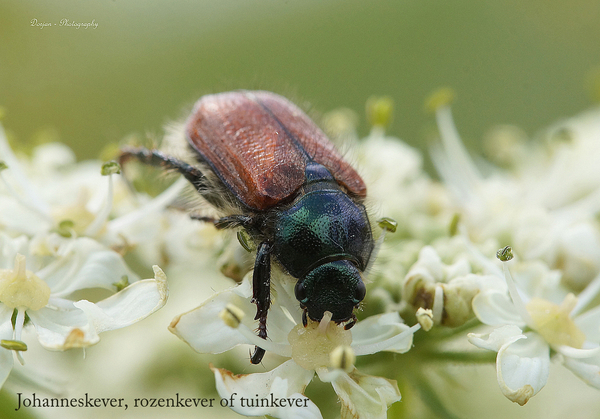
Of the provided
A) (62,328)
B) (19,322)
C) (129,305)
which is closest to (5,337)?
(19,322)

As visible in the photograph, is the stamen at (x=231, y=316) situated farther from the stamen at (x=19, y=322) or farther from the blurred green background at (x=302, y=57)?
the blurred green background at (x=302, y=57)

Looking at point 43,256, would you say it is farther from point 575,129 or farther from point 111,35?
point 111,35

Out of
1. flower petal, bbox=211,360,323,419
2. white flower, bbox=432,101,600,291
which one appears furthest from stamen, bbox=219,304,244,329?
white flower, bbox=432,101,600,291

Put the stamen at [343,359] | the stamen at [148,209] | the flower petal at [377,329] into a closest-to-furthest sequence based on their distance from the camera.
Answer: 1. the stamen at [343,359]
2. the flower petal at [377,329]
3. the stamen at [148,209]

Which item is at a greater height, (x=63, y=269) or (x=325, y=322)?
(x=63, y=269)

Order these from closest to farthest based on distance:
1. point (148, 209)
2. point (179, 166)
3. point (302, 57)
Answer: point (179, 166), point (148, 209), point (302, 57)

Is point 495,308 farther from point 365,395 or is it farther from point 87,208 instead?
point 87,208

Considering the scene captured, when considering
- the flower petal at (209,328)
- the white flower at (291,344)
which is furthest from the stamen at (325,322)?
the flower petal at (209,328)
